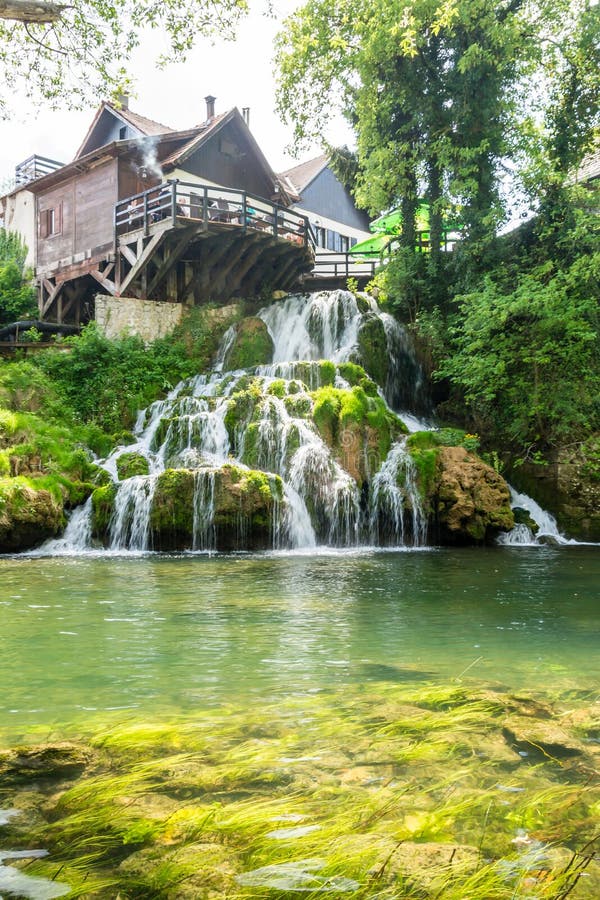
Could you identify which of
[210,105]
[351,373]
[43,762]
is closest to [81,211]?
[210,105]

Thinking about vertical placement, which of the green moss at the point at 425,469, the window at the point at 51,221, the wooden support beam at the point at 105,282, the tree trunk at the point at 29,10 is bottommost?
the green moss at the point at 425,469

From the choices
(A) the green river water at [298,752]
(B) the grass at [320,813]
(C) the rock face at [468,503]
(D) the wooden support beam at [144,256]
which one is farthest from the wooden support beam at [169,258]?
(B) the grass at [320,813]

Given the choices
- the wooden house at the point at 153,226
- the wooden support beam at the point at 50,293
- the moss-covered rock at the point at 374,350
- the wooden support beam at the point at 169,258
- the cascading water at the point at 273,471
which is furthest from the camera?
the wooden support beam at the point at 50,293

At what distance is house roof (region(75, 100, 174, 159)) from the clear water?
22012mm

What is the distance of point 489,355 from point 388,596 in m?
9.93

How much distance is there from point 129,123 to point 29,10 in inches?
869

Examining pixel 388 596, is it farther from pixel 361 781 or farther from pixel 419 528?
pixel 419 528

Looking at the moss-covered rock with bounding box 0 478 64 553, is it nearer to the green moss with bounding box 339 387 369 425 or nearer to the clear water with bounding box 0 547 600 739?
the clear water with bounding box 0 547 600 739

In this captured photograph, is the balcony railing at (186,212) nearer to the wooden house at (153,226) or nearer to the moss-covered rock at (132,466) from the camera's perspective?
the wooden house at (153,226)

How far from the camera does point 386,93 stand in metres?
20.7

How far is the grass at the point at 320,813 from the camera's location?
1859mm

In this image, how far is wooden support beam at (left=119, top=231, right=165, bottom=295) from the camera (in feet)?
70.0

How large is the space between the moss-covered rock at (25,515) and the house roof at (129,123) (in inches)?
729

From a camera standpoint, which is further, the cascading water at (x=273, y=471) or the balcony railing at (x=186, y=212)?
the balcony railing at (x=186, y=212)
